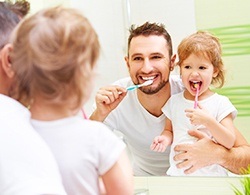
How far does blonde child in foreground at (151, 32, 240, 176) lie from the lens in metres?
1.11

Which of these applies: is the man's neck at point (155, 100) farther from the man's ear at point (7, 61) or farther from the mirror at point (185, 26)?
the man's ear at point (7, 61)

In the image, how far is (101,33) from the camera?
4.00ft

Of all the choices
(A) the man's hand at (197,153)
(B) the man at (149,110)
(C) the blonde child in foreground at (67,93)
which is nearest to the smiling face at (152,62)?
(B) the man at (149,110)

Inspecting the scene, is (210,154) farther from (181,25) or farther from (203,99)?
(181,25)

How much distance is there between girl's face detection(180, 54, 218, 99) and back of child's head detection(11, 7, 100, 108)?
0.60 meters

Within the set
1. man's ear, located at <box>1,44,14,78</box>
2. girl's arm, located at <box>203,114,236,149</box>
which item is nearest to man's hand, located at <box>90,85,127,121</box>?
girl's arm, located at <box>203,114,236,149</box>

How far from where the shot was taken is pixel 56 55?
52cm

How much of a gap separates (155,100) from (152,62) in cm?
11

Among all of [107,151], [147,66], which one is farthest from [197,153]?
[107,151]

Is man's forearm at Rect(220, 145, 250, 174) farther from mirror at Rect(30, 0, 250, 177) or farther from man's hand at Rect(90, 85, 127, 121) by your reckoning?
man's hand at Rect(90, 85, 127, 121)

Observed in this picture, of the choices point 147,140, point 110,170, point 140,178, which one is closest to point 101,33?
point 147,140

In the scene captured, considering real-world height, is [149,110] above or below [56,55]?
below

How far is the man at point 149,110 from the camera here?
44.6 inches

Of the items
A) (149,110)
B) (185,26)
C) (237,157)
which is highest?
(185,26)
